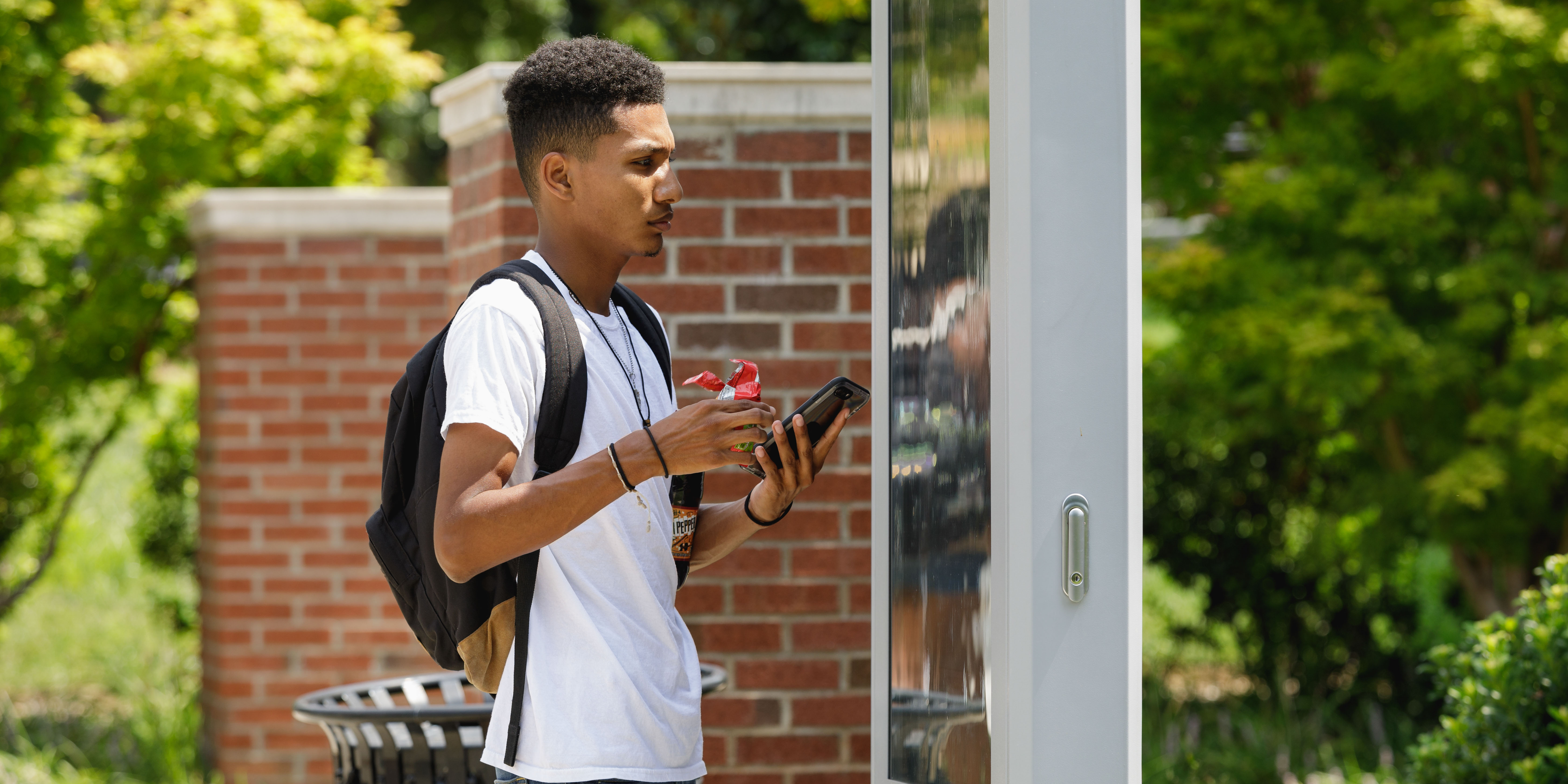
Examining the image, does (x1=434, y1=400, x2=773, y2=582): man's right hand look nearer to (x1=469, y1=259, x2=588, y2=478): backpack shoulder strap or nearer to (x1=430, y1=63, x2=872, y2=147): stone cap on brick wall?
(x1=469, y1=259, x2=588, y2=478): backpack shoulder strap

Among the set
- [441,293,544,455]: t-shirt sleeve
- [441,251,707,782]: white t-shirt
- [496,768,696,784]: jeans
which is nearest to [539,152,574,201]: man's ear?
[441,251,707,782]: white t-shirt

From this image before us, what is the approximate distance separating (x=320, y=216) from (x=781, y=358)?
116 inches

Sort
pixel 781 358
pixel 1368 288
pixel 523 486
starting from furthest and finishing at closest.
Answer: pixel 1368 288
pixel 781 358
pixel 523 486

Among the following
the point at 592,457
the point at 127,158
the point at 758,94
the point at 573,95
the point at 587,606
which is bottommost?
the point at 587,606

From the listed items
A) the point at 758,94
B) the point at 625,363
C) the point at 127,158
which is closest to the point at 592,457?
the point at 625,363

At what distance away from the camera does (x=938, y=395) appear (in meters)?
2.23

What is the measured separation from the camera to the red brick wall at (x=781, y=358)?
Result: 3.63 meters

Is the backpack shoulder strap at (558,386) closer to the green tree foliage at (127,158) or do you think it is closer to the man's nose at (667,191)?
the man's nose at (667,191)

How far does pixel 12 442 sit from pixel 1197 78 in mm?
5841

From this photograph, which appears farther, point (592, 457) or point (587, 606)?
point (587, 606)

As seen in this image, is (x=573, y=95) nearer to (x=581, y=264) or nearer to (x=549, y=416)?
(x=581, y=264)

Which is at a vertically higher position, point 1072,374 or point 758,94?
point 758,94

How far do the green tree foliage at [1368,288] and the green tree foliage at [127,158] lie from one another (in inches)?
159

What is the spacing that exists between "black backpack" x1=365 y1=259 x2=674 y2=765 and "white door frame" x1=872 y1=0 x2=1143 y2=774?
641mm
